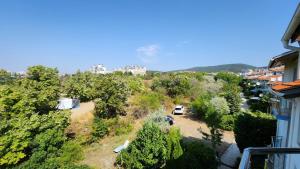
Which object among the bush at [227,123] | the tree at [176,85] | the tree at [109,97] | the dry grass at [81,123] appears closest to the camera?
the dry grass at [81,123]

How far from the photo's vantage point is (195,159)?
12.6m

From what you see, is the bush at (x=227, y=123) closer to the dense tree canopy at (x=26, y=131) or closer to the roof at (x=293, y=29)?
the dense tree canopy at (x=26, y=131)

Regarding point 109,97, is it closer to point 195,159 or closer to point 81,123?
point 81,123

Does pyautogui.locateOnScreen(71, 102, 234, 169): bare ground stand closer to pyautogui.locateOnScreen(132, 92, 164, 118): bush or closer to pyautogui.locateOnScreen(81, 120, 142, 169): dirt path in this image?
pyautogui.locateOnScreen(81, 120, 142, 169): dirt path

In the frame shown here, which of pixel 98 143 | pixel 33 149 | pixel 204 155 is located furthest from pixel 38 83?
pixel 204 155

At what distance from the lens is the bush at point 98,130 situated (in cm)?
2228

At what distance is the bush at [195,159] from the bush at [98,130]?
1121 cm

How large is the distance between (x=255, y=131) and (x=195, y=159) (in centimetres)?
536

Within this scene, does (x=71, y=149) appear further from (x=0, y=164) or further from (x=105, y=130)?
(x=105, y=130)

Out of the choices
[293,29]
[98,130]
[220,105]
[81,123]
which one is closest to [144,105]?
[81,123]

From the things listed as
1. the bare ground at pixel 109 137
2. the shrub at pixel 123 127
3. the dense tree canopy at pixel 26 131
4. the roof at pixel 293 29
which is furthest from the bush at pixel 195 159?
the shrub at pixel 123 127

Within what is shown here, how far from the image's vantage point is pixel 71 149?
16625mm

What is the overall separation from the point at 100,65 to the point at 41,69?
13622 cm

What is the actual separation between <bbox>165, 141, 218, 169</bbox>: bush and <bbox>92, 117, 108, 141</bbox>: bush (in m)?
11.2
